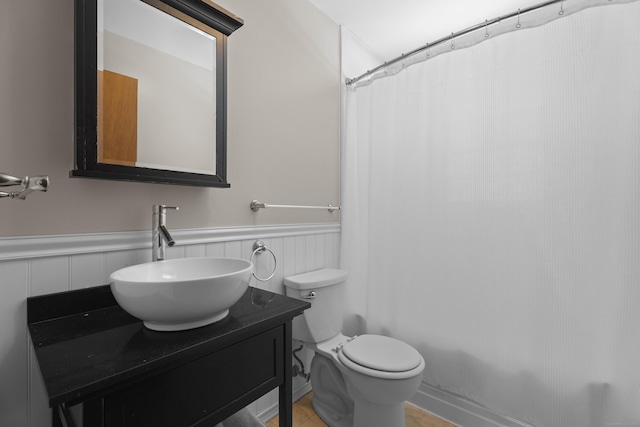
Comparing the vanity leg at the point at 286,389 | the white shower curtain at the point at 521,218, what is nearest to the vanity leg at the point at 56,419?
the vanity leg at the point at 286,389

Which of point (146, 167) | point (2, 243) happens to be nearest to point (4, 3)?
point (146, 167)

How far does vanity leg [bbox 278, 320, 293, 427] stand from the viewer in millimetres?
956

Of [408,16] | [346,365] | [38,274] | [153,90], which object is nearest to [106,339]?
[38,274]

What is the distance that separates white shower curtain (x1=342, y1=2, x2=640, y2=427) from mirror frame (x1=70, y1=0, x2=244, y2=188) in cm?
97

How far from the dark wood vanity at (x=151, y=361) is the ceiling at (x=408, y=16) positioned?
6.03ft

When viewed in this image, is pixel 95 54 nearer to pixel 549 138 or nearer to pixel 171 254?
pixel 171 254

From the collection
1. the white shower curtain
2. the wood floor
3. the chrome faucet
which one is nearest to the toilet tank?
the white shower curtain

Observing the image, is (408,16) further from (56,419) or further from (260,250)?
(56,419)

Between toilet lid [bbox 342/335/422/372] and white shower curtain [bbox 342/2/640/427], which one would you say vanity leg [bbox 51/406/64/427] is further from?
white shower curtain [bbox 342/2/640/427]

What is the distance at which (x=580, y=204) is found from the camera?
1.23m

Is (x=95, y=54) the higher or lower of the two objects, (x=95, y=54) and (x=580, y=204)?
the higher

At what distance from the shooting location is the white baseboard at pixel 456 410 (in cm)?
150

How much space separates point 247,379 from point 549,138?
4.91 ft

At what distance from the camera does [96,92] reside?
3.09ft
